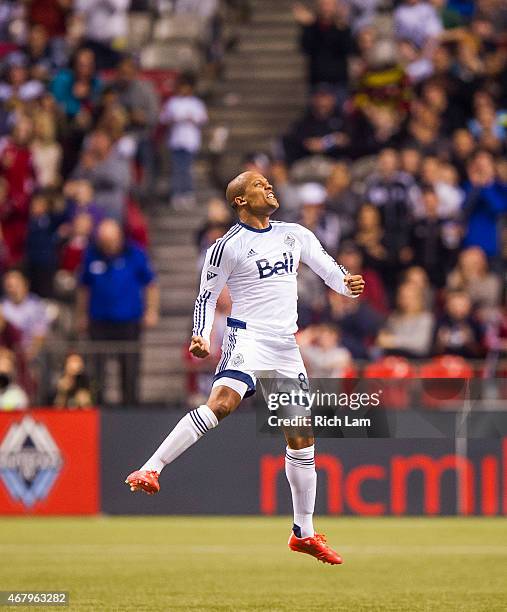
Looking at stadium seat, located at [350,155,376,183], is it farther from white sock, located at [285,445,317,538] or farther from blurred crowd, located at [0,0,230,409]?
white sock, located at [285,445,317,538]

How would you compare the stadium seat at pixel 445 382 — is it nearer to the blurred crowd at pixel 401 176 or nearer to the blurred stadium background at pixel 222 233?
the blurred stadium background at pixel 222 233

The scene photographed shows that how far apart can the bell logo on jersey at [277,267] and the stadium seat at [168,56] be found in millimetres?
13520

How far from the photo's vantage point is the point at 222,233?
62.6 ft

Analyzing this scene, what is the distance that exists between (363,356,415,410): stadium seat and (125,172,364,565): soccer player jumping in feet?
17.1

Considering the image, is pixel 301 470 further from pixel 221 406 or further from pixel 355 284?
pixel 355 284

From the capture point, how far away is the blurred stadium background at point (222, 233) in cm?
1681

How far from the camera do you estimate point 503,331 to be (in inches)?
695

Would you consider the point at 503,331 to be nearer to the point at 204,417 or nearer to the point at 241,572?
the point at 241,572

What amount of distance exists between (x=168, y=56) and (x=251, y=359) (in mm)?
14194

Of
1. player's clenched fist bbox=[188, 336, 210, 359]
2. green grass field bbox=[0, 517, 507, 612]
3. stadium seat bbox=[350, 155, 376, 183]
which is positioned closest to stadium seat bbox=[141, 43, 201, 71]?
stadium seat bbox=[350, 155, 376, 183]

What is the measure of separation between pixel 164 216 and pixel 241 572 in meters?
10.5

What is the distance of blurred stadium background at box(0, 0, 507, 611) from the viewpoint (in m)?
16.8

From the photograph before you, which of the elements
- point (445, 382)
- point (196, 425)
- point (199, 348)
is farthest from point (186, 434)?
point (445, 382)

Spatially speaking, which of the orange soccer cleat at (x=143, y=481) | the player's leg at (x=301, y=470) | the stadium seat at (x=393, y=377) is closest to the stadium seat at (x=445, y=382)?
the stadium seat at (x=393, y=377)
